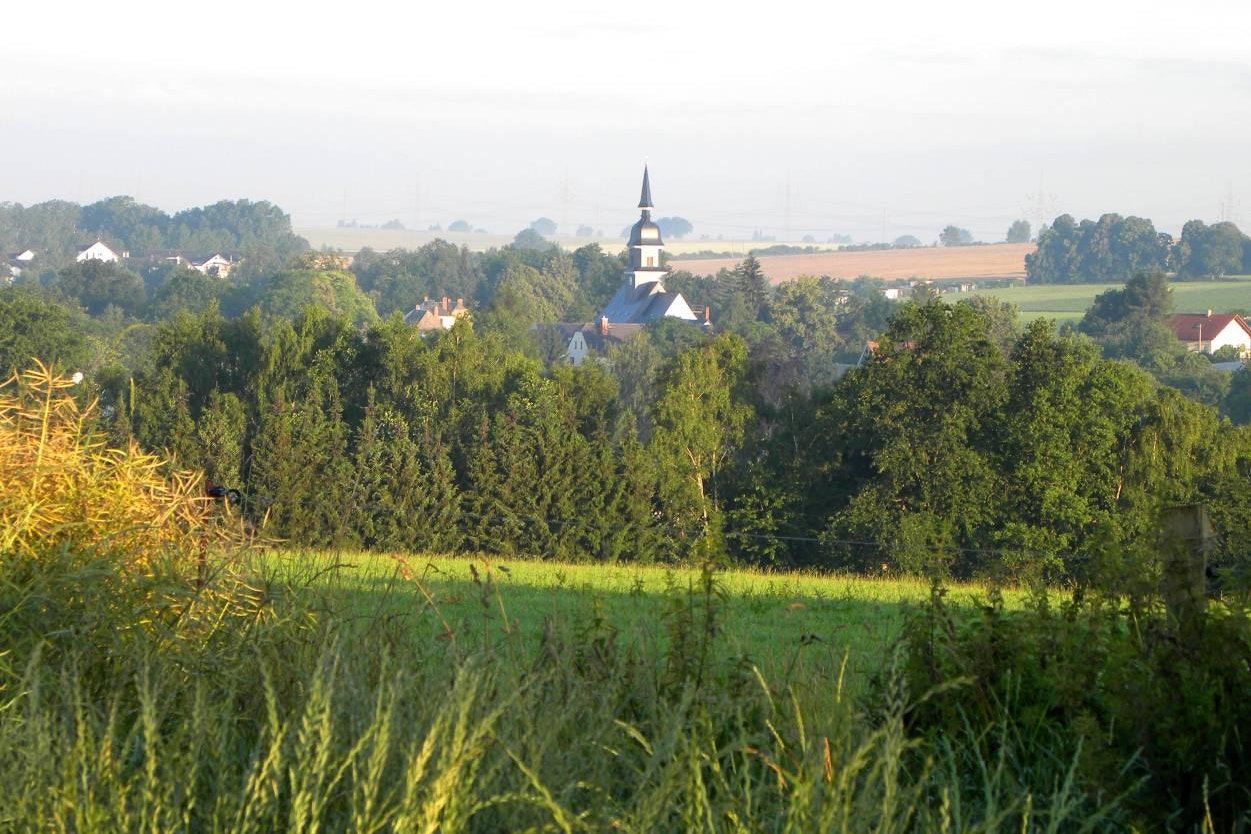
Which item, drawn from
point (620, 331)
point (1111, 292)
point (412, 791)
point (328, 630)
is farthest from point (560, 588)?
point (620, 331)

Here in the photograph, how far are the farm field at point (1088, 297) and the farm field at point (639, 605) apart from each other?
10484 centimetres

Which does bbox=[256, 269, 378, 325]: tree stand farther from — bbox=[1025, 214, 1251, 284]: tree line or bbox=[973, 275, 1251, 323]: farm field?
bbox=[1025, 214, 1251, 284]: tree line

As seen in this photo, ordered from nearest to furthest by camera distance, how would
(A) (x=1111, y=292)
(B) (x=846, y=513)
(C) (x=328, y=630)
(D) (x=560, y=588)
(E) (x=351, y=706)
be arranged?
(E) (x=351, y=706) < (C) (x=328, y=630) < (D) (x=560, y=588) < (B) (x=846, y=513) < (A) (x=1111, y=292)

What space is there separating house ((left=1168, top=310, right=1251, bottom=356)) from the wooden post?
329ft

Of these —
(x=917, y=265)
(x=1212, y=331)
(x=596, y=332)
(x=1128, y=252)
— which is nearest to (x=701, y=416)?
(x=1212, y=331)

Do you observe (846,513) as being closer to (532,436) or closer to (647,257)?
(532,436)

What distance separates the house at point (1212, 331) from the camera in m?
102

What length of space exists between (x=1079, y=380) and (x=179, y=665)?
117 ft

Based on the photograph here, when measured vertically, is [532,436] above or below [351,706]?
below

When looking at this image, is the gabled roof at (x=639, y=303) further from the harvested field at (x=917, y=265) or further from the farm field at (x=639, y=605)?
the farm field at (x=639, y=605)

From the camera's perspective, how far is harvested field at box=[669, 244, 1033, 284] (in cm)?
17462

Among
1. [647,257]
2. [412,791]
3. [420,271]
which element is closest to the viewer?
[412,791]

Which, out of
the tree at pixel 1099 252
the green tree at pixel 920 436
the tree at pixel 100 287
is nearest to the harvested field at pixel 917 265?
the tree at pixel 1099 252

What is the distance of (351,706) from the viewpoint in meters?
4.69
